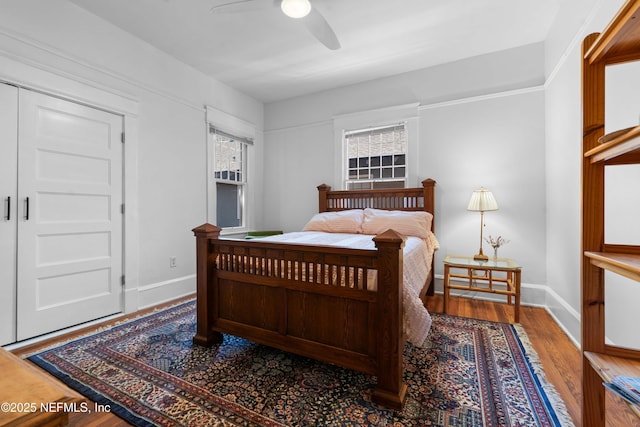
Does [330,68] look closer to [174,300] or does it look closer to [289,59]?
[289,59]

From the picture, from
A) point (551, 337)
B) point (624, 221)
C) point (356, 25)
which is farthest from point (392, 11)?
point (551, 337)

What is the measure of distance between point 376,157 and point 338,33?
1.62 metres

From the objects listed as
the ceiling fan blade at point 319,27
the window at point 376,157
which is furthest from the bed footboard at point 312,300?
the window at point 376,157

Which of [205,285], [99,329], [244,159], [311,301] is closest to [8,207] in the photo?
A: [99,329]

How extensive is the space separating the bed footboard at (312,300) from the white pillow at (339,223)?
60.3 inches

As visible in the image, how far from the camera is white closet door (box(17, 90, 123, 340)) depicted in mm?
2273

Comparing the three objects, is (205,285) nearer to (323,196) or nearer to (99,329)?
(99,329)

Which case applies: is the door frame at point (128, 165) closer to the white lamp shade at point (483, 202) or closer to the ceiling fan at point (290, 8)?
the ceiling fan at point (290, 8)

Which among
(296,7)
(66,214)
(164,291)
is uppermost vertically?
(296,7)

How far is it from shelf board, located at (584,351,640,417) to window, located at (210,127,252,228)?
385 cm

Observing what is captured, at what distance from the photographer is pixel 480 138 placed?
3.34 meters

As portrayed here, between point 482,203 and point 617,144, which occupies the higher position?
point 617,144

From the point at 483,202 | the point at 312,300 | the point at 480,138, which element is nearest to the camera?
the point at 312,300

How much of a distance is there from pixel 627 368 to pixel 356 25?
3.04 m
